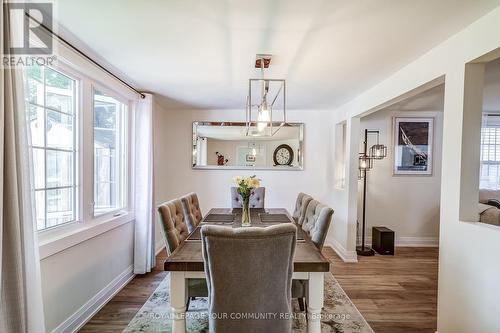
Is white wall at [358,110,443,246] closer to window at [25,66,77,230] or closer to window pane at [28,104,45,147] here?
window at [25,66,77,230]

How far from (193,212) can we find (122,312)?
1.16 metres

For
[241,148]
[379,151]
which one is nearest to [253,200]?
[241,148]

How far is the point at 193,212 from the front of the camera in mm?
2988

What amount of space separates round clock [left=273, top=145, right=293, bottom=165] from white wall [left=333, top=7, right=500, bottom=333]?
249 centimetres

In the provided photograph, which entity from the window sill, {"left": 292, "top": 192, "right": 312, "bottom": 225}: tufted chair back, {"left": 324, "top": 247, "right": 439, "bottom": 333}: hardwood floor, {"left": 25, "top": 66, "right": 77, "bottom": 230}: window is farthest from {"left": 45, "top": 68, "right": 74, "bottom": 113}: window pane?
{"left": 324, "top": 247, "right": 439, "bottom": 333}: hardwood floor

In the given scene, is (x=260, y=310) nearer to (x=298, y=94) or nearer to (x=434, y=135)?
(x=298, y=94)

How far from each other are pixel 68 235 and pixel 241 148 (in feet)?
9.44

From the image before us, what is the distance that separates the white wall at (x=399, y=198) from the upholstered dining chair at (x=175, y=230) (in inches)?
132

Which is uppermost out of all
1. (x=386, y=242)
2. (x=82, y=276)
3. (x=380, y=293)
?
(x=82, y=276)

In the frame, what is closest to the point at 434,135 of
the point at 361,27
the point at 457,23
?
the point at 457,23

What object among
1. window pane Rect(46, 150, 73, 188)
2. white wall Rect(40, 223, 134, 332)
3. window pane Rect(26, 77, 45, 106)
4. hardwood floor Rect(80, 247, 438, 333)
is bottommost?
hardwood floor Rect(80, 247, 438, 333)

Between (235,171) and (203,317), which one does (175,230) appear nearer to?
(203,317)

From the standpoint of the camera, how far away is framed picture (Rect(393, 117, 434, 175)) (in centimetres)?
444

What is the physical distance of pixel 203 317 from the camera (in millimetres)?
2352
